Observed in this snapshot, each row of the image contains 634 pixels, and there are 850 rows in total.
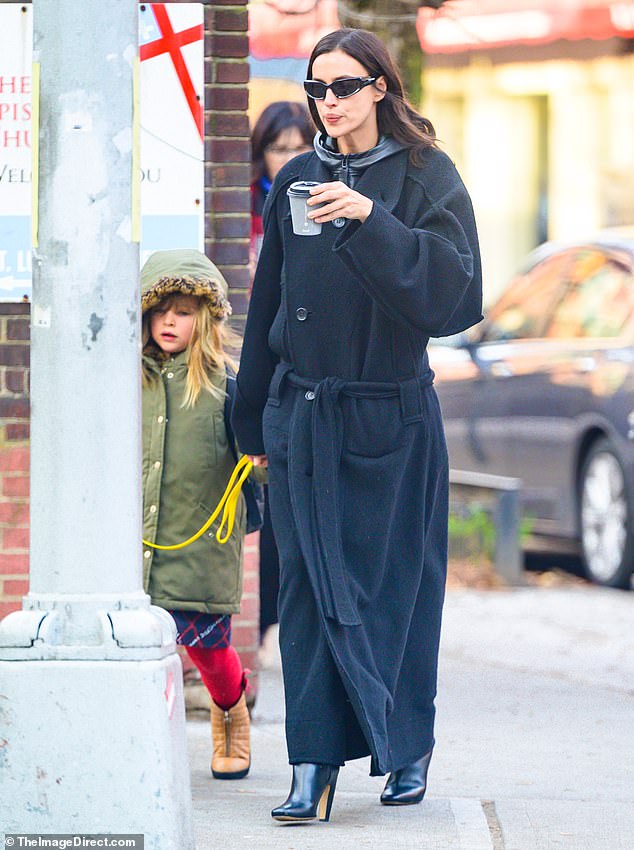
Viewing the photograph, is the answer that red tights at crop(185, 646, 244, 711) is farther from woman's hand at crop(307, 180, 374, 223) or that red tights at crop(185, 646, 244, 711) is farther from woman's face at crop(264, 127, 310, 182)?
woman's face at crop(264, 127, 310, 182)

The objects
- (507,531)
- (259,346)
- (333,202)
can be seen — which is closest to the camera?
(333,202)

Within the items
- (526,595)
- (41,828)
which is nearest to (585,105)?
(526,595)

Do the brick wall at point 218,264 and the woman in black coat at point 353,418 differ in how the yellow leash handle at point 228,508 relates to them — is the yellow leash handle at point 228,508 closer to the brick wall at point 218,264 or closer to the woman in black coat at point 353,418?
the woman in black coat at point 353,418

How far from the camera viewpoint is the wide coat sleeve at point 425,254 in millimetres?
4094

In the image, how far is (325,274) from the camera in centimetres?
436

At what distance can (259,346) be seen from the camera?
180 inches

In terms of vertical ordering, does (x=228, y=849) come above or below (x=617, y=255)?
below

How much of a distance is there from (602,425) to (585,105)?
29.6 ft

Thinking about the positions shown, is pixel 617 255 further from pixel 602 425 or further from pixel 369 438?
→ pixel 369 438

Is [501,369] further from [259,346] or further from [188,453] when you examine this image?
[259,346]

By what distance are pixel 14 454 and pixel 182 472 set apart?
36.9 inches

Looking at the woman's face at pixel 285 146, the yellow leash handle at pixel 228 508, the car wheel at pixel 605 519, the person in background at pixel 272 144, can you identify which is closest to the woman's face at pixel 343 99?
the yellow leash handle at pixel 228 508

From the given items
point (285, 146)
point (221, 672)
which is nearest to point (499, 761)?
point (221, 672)

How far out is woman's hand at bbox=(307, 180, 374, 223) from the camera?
4.00 metres
